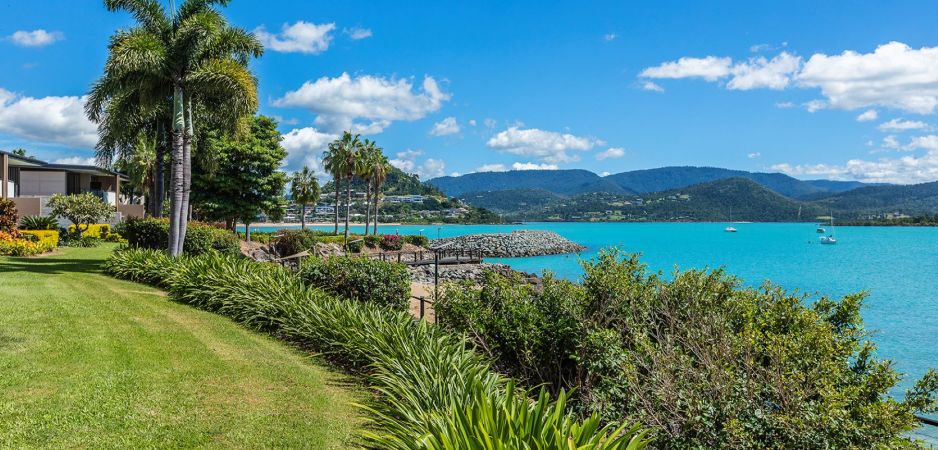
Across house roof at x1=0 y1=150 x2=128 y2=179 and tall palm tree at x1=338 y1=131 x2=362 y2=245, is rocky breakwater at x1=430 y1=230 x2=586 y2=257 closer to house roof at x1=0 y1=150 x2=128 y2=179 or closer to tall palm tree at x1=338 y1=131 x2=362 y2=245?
tall palm tree at x1=338 y1=131 x2=362 y2=245

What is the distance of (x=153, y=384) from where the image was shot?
8.36 m

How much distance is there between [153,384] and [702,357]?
729cm

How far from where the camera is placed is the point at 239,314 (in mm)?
13477

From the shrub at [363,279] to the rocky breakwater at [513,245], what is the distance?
5873cm

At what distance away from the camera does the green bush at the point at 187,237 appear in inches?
946

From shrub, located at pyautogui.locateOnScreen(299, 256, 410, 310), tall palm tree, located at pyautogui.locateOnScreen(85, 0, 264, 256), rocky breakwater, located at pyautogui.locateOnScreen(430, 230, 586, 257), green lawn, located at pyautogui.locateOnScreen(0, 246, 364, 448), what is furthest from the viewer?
rocky breakwater, located at pyautogui.locateOnScreen(430, 230, 586, 257)

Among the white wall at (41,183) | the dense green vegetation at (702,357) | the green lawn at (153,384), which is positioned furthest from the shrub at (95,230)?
the dense green vegetation at (702,357)

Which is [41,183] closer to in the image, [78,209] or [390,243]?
[78,209]

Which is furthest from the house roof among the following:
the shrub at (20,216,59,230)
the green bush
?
the green bush

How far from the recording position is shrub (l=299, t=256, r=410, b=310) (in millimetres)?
15547

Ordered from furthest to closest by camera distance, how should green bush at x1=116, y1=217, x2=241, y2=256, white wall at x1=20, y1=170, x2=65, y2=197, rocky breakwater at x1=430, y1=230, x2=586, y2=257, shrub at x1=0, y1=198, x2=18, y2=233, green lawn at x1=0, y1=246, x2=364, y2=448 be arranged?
rocky breakwater at x1=430, y1=230, x2=586, y2=257
white wall at x1=20, y1=170, x2=65, y2=197
shrub at x1=0, y1=198, x2=18, y2=233
green bush at x1=116, y1=217, x2=241, y2=256
green lawn at x1=0, y1=246, x2=364, y2=448

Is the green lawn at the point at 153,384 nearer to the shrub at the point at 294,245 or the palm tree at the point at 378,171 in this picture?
the shrub at the point at 294,245

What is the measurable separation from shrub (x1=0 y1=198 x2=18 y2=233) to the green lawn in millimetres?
17544

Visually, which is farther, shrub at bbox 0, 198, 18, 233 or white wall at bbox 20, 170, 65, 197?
white wall at bbox 20, 170, 65, 197
